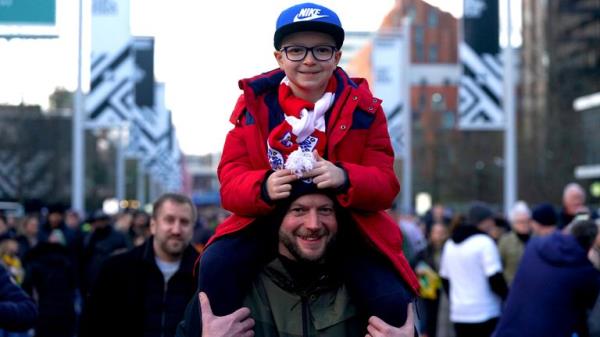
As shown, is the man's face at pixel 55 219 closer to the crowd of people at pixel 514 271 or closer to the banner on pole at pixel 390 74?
the crowd of people at pixel 514 271

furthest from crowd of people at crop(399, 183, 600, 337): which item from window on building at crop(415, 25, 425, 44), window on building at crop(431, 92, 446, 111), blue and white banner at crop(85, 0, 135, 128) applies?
window on building at crop(415, 25, 425, 44)

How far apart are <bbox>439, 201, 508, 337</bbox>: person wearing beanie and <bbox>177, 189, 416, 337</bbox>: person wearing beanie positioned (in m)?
7.41

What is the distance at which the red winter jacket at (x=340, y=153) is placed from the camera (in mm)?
4176

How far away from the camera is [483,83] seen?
64.4 ft

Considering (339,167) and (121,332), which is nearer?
(339,167)

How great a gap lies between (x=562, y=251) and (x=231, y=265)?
13.8 feet

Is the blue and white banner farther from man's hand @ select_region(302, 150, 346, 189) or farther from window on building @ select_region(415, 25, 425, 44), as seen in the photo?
window on building @ select_region(415, 25, 425, 44)

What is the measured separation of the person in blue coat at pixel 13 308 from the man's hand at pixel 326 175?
9.85 ft

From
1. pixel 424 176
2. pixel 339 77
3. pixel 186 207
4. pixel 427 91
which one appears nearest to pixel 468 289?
pixel 186 207

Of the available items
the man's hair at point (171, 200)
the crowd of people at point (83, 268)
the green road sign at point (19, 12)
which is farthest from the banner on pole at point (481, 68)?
the man's hair at point (171, 200)

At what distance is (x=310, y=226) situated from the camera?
417cm

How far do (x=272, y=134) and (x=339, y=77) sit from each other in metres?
0.41

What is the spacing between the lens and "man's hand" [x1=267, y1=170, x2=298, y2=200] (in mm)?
4078

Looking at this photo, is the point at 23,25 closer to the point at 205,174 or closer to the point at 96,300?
the point at 96,300
